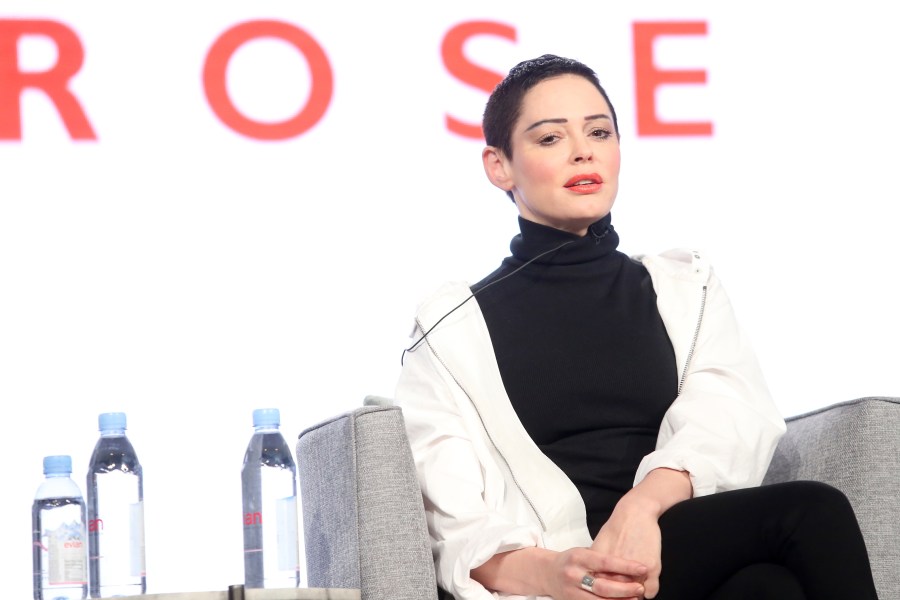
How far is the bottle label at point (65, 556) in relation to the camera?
170cm

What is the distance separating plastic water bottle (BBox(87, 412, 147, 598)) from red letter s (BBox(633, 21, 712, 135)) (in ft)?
4.77

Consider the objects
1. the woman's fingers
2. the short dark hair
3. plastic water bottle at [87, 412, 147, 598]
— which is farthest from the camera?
the short dark hair

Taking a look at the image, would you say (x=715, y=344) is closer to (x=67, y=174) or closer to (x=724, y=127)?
(x=724, y=127)

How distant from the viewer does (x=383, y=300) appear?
8.67 feet

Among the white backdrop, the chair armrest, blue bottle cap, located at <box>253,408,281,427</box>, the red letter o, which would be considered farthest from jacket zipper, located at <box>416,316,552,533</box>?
the red letter o

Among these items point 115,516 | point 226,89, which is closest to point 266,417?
point 115,516

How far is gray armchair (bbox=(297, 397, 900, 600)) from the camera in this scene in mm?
1586

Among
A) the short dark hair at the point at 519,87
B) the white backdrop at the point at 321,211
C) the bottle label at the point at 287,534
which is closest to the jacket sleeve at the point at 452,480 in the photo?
the bottle label at the point at 287,534

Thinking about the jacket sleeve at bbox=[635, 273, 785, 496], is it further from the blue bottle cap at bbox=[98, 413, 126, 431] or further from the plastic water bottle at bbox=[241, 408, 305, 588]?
the blue bottle cap at bbox=[98, 413, 126, 431]

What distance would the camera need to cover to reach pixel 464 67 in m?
2.78

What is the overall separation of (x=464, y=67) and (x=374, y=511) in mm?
1425

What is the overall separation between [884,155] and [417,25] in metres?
1.13

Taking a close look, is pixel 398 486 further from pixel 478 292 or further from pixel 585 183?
pixel 585 183

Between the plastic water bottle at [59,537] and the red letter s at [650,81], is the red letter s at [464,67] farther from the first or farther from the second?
the plastic water bottle at [59,537]
